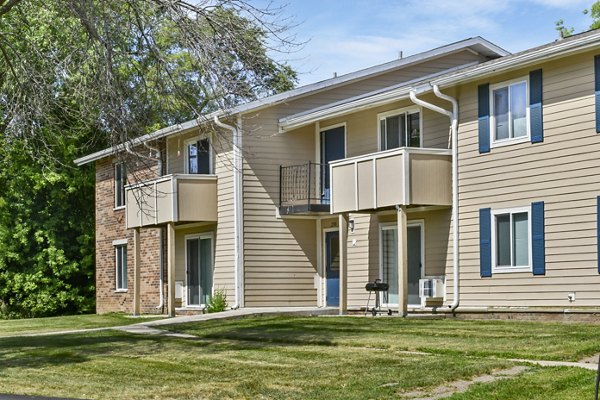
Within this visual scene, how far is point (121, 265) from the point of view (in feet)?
118

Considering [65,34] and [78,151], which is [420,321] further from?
[78,151]

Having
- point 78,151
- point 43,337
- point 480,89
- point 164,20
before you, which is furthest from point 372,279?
point 78,151

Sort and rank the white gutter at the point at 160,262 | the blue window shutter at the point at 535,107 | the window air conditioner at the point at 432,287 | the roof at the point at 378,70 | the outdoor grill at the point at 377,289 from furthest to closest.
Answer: the white gutter at the point at 160,262
the roof at the point at 378,70
the outdoor grill at the point at 377,289
the window air conditioner at the point at 432,287
the blue window shutter at the point at 535,107

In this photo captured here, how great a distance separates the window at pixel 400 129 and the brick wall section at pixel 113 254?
9664 millimetres

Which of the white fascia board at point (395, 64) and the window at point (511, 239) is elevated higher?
the white fascia board at point (395, 64)

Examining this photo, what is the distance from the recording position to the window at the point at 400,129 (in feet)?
82.8

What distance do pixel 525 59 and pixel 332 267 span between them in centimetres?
950

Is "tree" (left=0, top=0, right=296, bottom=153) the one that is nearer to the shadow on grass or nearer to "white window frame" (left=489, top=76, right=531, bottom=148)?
the shadow on grass

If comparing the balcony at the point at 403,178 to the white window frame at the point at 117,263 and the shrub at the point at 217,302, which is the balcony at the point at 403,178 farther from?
the white window frame at the point at 117,263

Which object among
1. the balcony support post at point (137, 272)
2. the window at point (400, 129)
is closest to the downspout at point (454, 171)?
the window at point (400, 129)

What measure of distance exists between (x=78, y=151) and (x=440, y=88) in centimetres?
2120

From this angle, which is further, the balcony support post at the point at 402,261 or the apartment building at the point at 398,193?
the balcony support post at the point at 402,261

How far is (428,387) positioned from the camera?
41.2ft

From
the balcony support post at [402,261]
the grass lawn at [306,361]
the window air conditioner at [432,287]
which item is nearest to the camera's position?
the grass lawn at [306,361]
